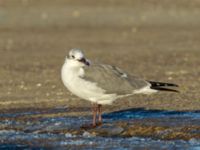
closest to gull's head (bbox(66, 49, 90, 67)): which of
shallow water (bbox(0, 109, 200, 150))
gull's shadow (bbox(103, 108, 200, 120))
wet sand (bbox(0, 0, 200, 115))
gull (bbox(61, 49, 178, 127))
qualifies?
gull (bbox(61, 49, 178, 127))

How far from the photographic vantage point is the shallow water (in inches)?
389

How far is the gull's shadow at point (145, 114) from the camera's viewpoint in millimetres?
11625

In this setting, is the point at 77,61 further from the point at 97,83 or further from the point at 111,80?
the point at 111,80

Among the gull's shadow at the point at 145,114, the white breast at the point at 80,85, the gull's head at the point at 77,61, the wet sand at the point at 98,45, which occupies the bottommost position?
the gull's shadow at the point at 145,114

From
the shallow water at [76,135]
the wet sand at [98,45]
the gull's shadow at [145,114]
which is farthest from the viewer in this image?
the wet sand at [98,45]

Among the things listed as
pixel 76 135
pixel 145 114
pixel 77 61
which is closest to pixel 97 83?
pixel 77 61

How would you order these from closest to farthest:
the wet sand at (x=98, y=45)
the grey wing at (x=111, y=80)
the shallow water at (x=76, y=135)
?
1. the shallow water at (x=76, y=135)
2. the grey wing at (x=111, y=80)
3. the wet sand at (x=98, y=45)

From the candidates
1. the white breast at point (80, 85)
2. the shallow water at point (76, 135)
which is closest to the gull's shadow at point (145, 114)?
the shallow water at point (76, 135)

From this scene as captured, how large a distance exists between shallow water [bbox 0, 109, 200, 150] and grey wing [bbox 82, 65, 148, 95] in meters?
0.48

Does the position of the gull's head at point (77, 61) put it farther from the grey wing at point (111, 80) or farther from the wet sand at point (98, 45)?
the wet sand at point (98, 45)

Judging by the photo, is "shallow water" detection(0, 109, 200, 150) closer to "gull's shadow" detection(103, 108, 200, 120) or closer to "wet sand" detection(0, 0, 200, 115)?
"gull's shadow" detection(103, 108, 200, 120)

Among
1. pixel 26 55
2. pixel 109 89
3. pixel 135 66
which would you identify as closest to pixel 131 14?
pixel 26 55

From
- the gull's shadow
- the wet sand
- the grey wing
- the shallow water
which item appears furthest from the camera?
the wet sand

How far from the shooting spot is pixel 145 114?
11828 mm
